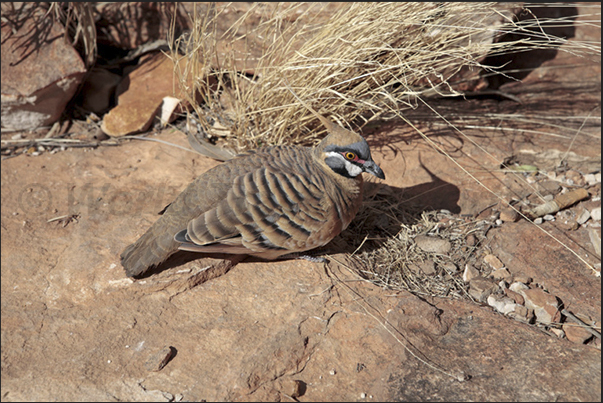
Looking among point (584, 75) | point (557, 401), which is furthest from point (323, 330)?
point (584, 75)

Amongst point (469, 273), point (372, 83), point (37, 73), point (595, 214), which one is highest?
point (37, 73)

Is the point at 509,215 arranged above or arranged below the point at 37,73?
below

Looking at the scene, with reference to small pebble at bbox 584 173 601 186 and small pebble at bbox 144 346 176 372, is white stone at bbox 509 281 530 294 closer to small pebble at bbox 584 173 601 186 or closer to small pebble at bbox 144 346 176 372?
small pebble at bbox 584 173 601 186

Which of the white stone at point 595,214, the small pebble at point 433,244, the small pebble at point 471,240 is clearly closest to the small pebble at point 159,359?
the small pebble at point 433,244

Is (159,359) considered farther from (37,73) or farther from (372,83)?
(37,73)

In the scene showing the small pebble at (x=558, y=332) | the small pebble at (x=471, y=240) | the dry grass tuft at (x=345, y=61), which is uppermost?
the dry grass tuft at (x=345, y=61)

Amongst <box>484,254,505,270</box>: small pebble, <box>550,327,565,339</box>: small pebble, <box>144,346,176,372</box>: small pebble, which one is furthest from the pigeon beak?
<box>144,346,176,372</box>: small pebble

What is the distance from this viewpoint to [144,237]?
352 centimetres

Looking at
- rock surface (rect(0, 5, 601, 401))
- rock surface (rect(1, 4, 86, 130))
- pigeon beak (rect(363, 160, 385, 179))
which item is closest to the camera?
rock surface (rect(0, 5, 601, 401))

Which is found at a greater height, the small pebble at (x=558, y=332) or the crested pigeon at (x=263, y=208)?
the crested pigeon at (x=263, y=208)

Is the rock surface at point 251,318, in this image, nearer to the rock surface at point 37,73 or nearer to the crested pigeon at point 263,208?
the crested pigeon at point 263,208

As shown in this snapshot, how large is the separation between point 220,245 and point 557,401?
86.2 inches

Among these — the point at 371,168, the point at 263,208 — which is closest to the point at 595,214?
the point at 371,168

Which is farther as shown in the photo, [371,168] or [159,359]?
[371,168]
